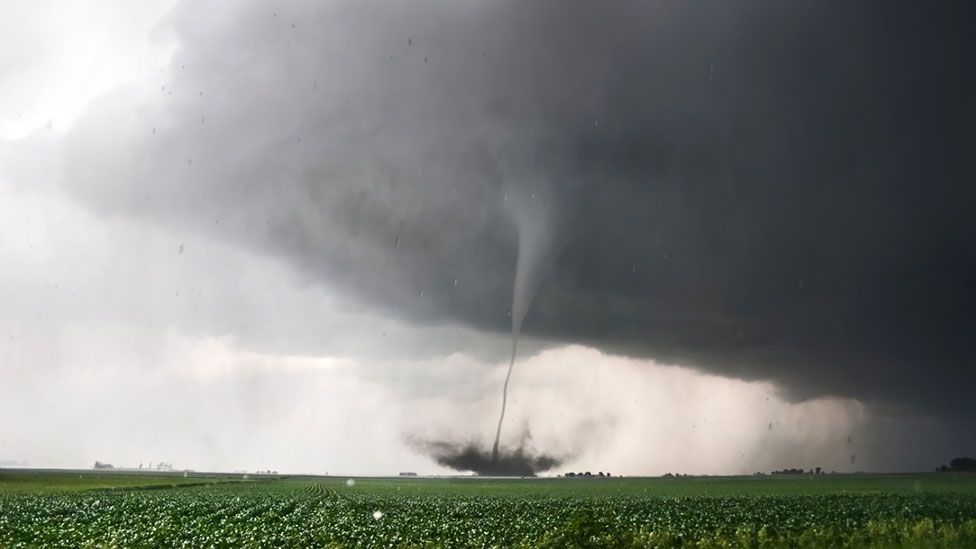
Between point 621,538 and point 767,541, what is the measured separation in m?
5.28

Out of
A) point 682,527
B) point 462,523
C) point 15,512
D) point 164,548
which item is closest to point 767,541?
point 682,527

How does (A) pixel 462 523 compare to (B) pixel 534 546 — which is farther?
(A) pixel 462 523

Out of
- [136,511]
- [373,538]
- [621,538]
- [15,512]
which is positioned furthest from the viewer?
[136,511]

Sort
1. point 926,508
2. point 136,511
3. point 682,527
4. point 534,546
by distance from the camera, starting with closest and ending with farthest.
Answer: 1. point 534,546
2. point 682,527
3. point 136,511
4. point 926,508

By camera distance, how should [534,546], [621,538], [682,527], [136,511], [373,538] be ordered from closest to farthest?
[534,546]
[621,538]
[373,538]
[682,527]
[136,511]

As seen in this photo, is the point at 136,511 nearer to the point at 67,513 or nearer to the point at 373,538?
the point at 67,513

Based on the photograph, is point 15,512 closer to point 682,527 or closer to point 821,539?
point 682,527

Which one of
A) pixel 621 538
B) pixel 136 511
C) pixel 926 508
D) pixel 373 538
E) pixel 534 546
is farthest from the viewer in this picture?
pixel 926 508

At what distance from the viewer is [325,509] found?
4541 centimetres

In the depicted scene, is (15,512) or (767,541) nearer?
(767,541)

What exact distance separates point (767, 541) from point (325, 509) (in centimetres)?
3052

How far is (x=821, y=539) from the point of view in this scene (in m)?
25.9

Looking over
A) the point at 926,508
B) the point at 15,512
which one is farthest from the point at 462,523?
the point at 926,508

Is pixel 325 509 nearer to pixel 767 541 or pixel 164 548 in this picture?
pixel 164 548
